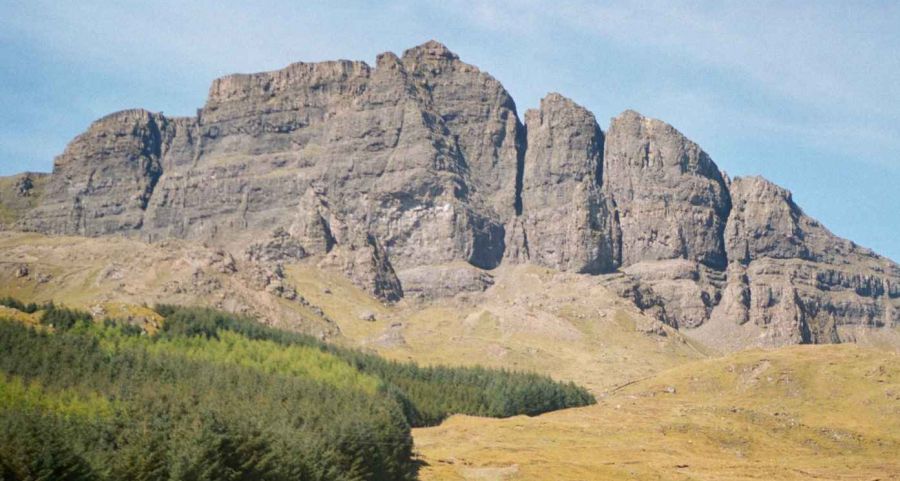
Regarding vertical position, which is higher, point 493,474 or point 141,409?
point 141,409

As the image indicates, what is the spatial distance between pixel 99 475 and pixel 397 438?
80.9 metres

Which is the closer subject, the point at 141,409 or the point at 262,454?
the point at 262,454

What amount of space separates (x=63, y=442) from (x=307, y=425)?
62.1m

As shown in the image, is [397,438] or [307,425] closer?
[307,425]

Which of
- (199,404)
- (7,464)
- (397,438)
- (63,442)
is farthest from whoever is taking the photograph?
(397,438)

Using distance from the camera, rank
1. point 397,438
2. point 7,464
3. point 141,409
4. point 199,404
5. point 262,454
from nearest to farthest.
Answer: point 7,464 → point 262,454 → point 141,409 → point 199,404 → point 397,438

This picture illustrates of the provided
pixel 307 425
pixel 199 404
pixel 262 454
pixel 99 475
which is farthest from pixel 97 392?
pixel 99 475

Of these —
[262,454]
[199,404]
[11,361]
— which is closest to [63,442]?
[262,454]

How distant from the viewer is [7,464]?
103 metres

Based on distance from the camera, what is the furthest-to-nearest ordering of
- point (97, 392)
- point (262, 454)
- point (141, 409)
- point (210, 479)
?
point (97, 392)
point (141, 409)
point (262, 454)
point (210, 479)

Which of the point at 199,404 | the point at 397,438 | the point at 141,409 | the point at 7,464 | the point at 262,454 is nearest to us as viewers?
the point at 7,464

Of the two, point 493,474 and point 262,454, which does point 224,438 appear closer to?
point 262,454

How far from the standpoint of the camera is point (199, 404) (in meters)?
157

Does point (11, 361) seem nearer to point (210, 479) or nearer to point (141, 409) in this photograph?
point (141, 409)
